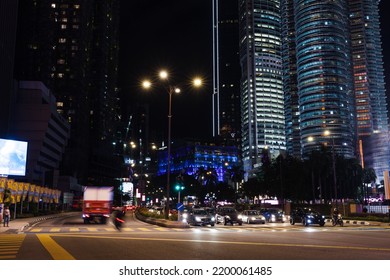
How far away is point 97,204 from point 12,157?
15.2 meters

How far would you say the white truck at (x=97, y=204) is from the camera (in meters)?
37.1

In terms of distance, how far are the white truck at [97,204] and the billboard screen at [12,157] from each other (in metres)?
12.1

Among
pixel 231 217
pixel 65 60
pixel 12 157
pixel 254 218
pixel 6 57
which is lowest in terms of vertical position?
pixel 254 218

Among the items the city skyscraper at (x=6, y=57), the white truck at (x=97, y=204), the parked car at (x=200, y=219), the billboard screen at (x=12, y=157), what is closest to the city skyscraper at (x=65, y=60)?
the city skyscraper at (x=6, y=57)

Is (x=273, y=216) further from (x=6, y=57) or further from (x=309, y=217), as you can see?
(x=6, y=57)

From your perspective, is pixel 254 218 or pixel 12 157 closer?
pixel 254 218

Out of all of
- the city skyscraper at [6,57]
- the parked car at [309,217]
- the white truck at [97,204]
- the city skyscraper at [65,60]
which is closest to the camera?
the parked car at [309,217]

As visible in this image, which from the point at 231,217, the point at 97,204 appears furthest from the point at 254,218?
the point at 97,204

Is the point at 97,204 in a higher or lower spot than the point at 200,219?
higher

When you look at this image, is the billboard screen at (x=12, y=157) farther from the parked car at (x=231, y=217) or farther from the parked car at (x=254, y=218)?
the parked car at (x=254, y=218)

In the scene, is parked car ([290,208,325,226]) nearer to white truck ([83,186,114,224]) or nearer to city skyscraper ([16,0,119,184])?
white truck ([83,186,114,224])

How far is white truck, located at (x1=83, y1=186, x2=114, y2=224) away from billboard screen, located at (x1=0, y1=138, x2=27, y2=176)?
475 inches

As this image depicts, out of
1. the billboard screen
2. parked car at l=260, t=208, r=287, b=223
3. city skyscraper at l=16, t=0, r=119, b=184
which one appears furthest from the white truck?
city skyscraper at l=16, t=0, r=119, b=184

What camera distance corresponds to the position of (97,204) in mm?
37375
